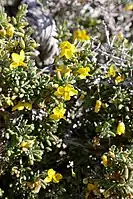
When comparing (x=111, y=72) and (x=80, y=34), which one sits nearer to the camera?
(x=111, y=72)

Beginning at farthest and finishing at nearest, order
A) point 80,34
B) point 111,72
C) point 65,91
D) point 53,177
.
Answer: point 80,34 < point 111,72 < point 53,177 < point 65,91

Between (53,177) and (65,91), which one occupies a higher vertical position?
(65,91)

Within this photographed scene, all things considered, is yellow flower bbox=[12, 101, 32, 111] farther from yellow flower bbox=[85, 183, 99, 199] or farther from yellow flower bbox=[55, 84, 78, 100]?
yellow flower bbox=[85, 183, 99, 199]

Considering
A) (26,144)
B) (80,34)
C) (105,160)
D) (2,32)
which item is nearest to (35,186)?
(26,144)

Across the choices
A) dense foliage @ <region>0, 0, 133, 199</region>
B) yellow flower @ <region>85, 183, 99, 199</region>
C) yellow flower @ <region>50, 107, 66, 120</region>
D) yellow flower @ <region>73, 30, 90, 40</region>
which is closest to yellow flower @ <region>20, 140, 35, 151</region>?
dense foliage @ <region>0, 0, 133, 199</region>

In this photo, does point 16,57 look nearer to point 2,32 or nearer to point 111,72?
point 2,32

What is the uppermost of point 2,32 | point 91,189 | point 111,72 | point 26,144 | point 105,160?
point 2,32

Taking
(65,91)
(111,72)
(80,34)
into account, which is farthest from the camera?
(80,34)

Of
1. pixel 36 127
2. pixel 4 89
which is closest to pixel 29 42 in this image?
pixel 4 89
